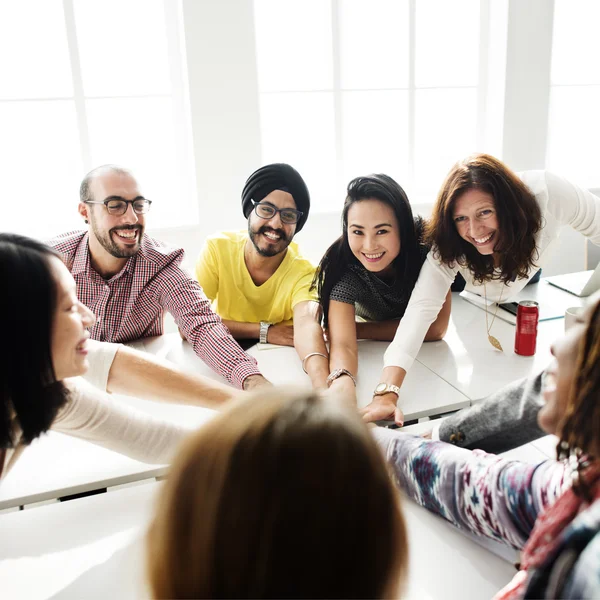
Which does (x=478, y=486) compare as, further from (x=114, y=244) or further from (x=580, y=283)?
(x=580, y=283)

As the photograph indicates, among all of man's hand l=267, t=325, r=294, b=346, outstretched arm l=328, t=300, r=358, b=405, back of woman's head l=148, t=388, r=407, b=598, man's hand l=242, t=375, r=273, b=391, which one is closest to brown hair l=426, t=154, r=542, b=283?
outstretched arm l=328, t=300, r=358, b=405

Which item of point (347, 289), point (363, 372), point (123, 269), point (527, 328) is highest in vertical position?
point (123, 269)

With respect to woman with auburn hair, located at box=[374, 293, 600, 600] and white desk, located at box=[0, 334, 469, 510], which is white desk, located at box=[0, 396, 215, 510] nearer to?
white desk, located at box=[0, 334, 469, 510]

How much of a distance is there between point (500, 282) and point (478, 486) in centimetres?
127

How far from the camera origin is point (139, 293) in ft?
6.99

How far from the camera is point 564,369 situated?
2.59ft

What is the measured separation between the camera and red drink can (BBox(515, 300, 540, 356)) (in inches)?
77.8

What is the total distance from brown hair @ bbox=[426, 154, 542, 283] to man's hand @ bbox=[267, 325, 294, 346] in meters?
0.64

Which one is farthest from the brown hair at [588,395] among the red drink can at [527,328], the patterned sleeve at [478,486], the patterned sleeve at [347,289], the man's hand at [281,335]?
the man's hand at [281,335]

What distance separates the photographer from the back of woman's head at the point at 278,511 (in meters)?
0.52

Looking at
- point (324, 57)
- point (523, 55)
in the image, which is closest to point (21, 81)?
point (324, 57)

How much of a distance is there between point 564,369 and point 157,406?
3.97 feet

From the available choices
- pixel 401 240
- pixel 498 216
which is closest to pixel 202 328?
pixel 401 240

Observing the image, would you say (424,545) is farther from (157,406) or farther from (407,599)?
(157,406)
